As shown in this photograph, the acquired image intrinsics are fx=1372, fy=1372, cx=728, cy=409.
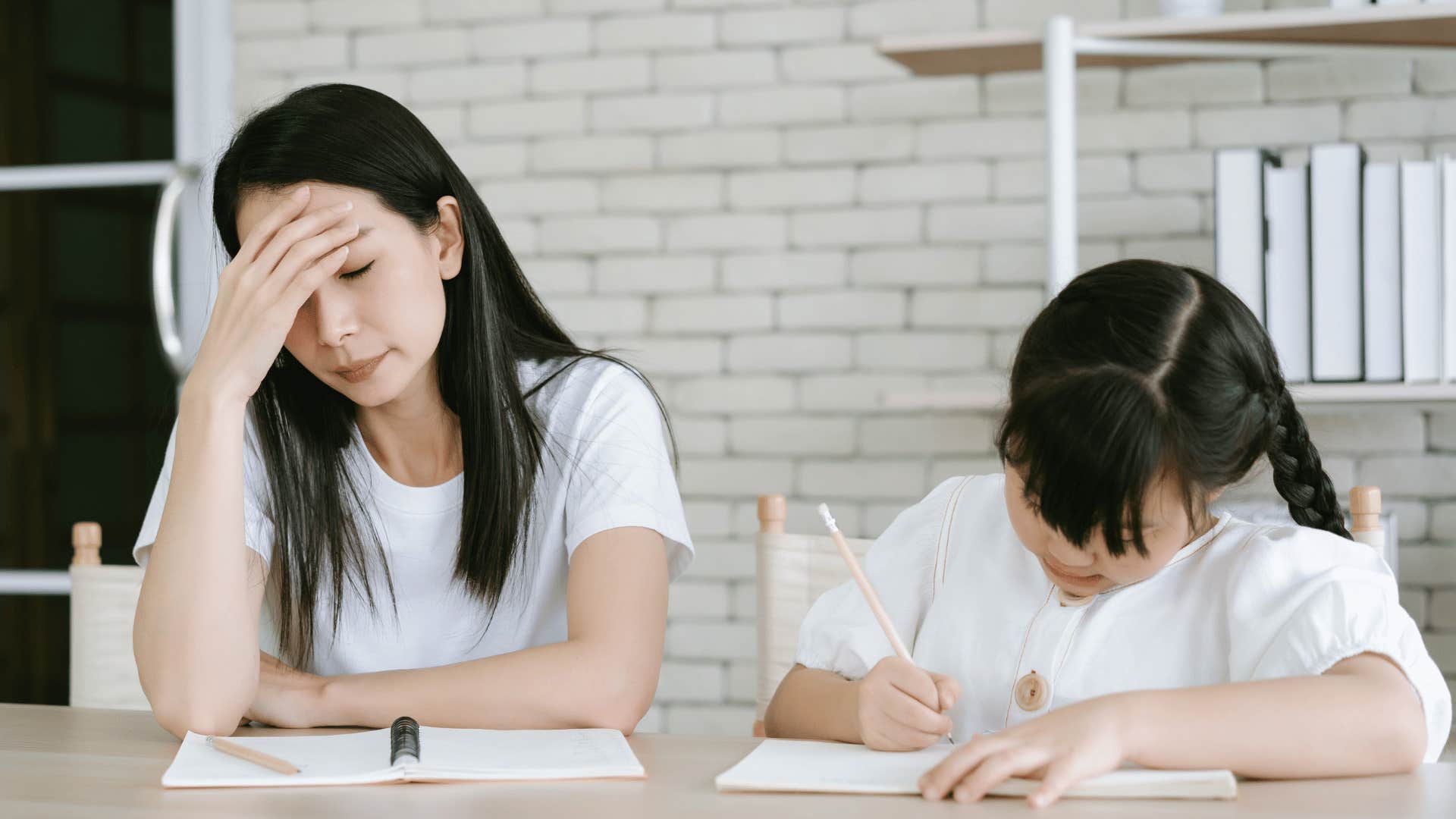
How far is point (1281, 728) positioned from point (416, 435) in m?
0.97

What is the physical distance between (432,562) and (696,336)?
1201 mm

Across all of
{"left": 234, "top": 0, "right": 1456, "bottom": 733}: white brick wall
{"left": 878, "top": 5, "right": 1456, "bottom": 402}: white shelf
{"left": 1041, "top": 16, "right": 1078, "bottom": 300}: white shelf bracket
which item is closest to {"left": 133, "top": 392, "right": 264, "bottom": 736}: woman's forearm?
{"left": 878, "top": 5, "right": 1456, "bottom": 402}: white shelf

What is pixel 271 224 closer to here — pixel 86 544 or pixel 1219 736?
pixel 86 544

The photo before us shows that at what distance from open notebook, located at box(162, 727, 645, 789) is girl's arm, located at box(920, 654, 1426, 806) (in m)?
0.27

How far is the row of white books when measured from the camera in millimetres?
1960

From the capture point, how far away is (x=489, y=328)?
58.0 inches

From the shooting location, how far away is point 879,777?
3.12ft

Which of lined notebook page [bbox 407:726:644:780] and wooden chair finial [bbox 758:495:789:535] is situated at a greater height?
wooden chair finial [bbox 758:495:789:535]

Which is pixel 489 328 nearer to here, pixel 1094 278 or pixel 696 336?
pixel 1094 278

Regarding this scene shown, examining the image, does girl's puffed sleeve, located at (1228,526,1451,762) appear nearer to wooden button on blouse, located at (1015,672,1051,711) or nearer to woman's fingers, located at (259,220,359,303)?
wooden button on blouse, located at (1015,672,1051,711)

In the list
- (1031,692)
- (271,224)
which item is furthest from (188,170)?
(1031,692)

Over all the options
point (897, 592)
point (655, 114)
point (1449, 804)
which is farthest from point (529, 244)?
point (1449, 804)

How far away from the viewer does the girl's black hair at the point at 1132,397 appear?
3.36 feet

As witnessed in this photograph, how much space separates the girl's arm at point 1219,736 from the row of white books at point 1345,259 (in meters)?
1.12
